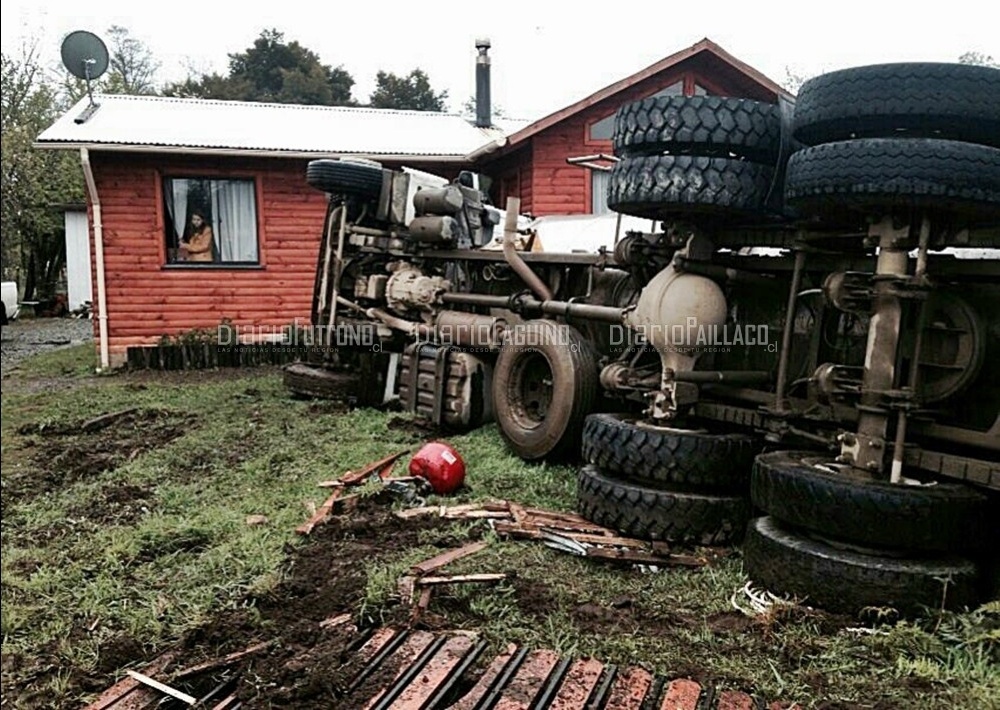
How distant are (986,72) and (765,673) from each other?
2385 millimetres

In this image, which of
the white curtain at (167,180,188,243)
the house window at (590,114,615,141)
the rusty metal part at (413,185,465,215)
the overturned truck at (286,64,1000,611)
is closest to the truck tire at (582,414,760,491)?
the overturned truck at (286,64,1000,611)

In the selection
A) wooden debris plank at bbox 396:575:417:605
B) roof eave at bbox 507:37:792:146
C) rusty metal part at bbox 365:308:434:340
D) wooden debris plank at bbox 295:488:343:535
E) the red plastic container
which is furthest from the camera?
roof eave at bbox 507:37:792:146

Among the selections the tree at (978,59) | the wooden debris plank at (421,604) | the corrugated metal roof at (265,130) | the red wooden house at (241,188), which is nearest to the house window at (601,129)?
the red wooden house at (241,188)

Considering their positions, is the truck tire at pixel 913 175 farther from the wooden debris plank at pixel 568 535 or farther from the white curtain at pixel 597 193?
the white curtain at pixel 597 193

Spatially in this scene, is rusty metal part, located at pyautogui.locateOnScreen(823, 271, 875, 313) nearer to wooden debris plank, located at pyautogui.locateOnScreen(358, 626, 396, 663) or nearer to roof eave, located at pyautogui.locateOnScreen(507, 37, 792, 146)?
wooden debris plank, located at pyautogui.locateOnScreen(358, 626, 396, 663)

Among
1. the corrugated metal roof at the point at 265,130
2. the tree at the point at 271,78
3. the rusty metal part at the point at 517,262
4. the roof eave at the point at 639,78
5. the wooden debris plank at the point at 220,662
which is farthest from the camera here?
the tree at the point at 271,78

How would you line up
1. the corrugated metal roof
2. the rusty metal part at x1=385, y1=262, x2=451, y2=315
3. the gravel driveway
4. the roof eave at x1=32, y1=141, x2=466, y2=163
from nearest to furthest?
1. the rusty metal part at x1=385, y1=262, x2=451, y2=315
2. the roof eave at x1=32, y1=141, x2=466, y2=163
3. the corrugated metal roof
4. the gravel driveway

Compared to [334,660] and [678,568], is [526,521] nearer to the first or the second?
[678,568]

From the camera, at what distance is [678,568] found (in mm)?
3885

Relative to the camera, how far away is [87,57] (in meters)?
12.8

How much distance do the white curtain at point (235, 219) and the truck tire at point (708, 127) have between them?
377 inches

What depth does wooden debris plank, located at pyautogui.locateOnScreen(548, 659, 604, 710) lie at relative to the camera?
Answer: 2.64m

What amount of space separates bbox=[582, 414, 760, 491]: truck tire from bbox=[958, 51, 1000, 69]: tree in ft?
6.52

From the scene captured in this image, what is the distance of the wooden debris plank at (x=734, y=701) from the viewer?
8.63ft
